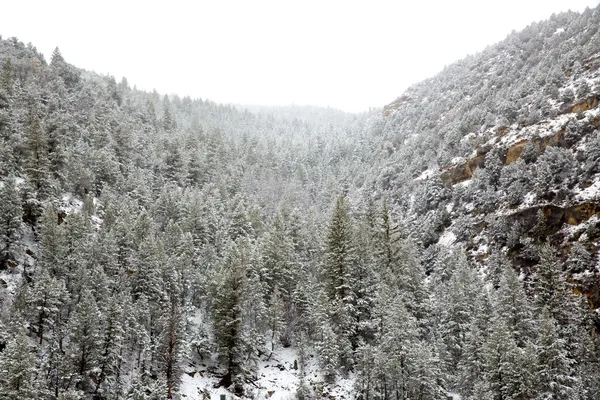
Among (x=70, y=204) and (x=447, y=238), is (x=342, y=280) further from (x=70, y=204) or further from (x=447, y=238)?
(x=70, y=204)

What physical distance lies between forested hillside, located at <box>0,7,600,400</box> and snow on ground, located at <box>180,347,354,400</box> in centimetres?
19

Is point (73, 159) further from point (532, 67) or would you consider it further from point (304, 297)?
point (532, 67)

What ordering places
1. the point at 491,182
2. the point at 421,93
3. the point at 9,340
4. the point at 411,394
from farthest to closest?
1. the point at 421,93
2. the point at 491,182
3. the point at 411,394
4. the point at 9,340

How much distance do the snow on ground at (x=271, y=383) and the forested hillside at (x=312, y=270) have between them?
0.19m

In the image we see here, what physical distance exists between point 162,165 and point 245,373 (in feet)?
189

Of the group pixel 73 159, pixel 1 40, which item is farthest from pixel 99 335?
pixel 1 40

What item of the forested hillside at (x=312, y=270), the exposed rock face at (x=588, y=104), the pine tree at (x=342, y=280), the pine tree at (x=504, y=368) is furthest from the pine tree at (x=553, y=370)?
the exposed rock face at (x=588, y=104)

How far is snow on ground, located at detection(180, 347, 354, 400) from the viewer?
3838 cm

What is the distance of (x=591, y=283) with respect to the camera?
148 feet

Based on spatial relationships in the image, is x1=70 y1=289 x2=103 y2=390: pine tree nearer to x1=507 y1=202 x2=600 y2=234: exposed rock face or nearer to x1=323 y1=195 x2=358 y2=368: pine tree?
x1=323 y1=195 x2=358 y2=368: pine tree

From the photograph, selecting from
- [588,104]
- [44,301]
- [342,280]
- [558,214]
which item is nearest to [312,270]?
[342,280]

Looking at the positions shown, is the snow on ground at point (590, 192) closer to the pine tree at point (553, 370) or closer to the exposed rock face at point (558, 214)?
the exposed rock face at point (558, 214)

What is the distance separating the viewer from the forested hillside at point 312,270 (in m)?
34.5

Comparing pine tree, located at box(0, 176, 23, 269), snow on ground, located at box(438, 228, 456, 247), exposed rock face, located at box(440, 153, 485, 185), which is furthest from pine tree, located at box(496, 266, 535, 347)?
pine tree, located at box(0, 176, 23, 269)
